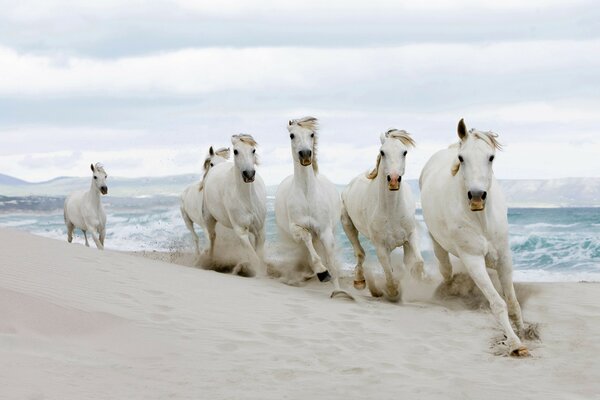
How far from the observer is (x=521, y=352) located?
24.9 ft

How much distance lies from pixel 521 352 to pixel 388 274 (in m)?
2.92

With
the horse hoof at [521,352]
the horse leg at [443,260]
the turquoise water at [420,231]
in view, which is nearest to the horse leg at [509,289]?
the horse hoof at [521,352]

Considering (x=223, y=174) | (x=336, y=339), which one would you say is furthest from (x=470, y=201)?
(x=223, y=174)

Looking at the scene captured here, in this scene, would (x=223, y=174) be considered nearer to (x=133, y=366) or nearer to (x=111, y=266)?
(x=111, y=266)

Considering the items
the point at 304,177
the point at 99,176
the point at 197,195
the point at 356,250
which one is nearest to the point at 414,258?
the point at 356,250

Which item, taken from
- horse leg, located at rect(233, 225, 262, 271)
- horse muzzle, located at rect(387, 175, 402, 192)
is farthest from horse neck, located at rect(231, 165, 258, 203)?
horse muzzle, located at rect(387, 175, 402, 192)

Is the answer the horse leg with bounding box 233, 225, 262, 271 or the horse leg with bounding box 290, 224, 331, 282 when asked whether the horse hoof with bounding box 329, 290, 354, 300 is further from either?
the horse leg with bounding box 233, 225, 262, 271

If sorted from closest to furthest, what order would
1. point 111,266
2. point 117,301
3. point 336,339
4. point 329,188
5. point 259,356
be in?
point 259,356, point 336,339, point 117,301, point 111,266, point 329,188

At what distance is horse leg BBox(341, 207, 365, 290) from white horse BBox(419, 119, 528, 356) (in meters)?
2.22

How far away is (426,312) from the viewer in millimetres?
9750

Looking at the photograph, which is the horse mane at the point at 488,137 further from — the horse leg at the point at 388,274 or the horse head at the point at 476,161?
the horse leg at the point at 388,274

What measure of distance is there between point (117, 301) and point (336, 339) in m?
2.22

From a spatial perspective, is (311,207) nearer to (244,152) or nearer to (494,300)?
(244,152)

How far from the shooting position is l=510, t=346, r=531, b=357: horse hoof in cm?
759
